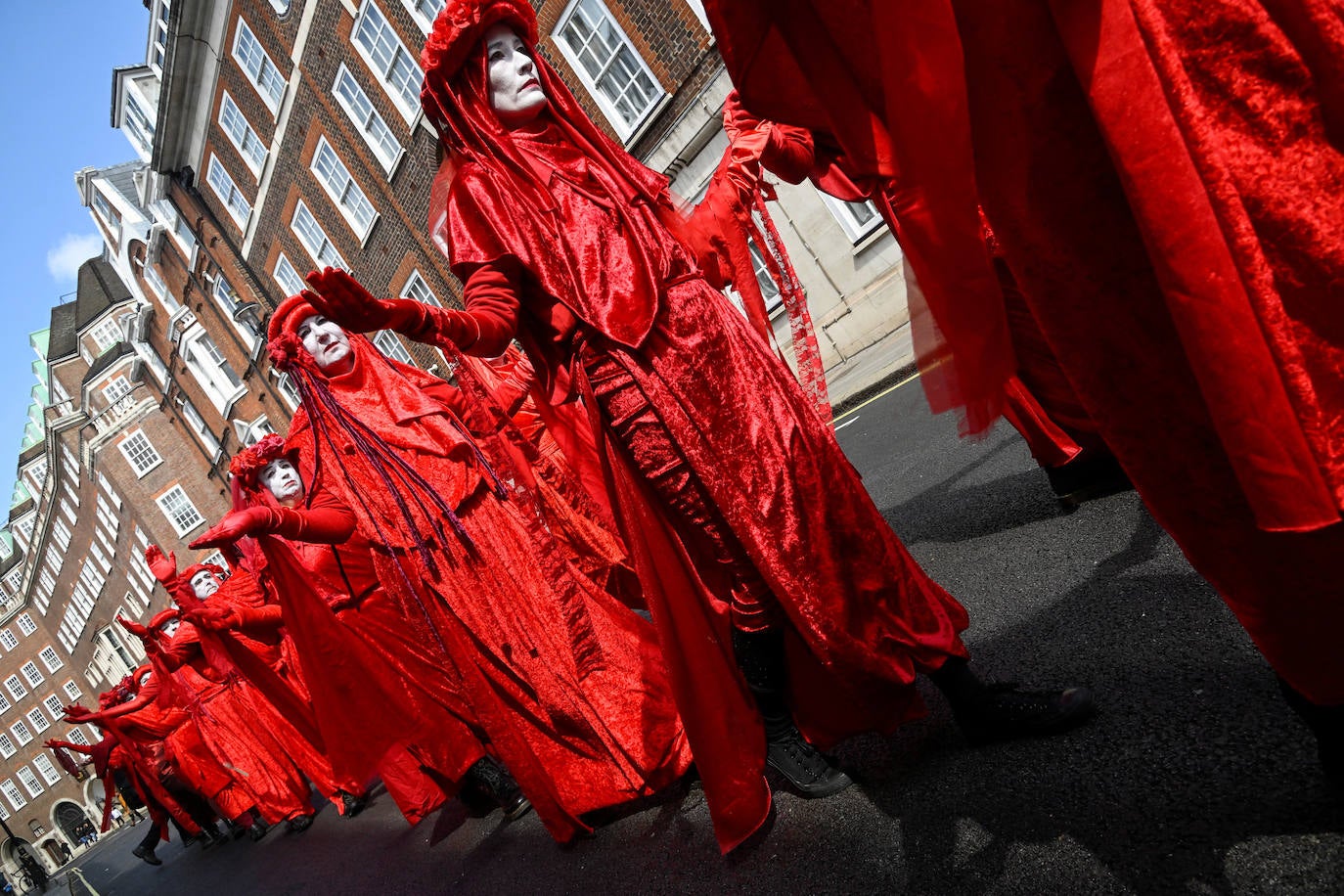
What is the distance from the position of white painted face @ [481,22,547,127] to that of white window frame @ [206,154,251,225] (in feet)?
80.9

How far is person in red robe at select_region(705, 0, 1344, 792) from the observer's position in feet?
4.19

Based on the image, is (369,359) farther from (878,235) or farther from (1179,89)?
(878,235)

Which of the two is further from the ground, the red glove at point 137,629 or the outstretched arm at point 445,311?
the red glove at point 137,629

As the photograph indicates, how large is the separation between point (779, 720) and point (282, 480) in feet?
14.2

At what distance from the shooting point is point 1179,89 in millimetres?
1293

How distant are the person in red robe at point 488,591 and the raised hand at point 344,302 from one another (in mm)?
1322

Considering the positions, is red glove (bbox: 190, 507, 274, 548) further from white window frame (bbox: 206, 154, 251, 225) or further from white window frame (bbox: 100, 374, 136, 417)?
white window frame (bbox: 100, 374, 136, 417)

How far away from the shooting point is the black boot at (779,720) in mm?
2719

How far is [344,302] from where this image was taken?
2400 millimetres

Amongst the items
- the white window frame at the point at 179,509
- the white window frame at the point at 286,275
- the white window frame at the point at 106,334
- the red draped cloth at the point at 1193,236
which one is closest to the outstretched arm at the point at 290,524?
the red draped cloth at the point at 1193,236

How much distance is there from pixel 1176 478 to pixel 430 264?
2001 centimetres

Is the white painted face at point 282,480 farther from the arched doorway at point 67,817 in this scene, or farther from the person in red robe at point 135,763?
the arched doorway at point 67,817

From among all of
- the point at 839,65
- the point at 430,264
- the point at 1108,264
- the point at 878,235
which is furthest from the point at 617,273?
the point at 430,264

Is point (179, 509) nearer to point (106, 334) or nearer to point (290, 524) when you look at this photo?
point (106, 334)
